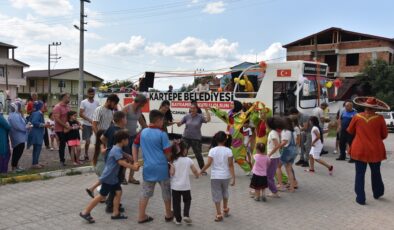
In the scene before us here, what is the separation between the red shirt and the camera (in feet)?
22.3

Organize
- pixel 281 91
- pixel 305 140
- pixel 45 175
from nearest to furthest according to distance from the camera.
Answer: pixel 45 175 < pixel 305 140 < pixel 281 91

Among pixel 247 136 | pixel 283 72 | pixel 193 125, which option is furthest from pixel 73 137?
pixel 283 72

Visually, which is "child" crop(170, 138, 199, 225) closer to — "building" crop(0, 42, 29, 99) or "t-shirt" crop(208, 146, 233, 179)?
"t-shirt" crop(208, 146, 233, 179)

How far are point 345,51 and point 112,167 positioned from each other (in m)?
42.3


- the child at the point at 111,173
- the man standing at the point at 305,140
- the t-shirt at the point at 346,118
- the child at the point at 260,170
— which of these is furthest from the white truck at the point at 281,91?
the child at the point at 111,173

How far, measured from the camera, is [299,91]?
1249 cm

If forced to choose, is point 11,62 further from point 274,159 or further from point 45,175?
→ point 274,159

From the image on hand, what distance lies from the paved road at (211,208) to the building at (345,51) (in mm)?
33895

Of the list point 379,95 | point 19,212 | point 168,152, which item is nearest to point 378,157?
point 168,152

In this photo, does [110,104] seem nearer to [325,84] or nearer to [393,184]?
[393,184]

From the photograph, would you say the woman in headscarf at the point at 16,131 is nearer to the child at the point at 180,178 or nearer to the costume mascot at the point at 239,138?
the costume mascot at the point at 239,138

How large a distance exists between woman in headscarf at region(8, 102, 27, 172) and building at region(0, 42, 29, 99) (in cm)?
5220

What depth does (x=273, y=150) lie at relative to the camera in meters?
6.98

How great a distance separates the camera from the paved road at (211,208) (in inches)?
216
